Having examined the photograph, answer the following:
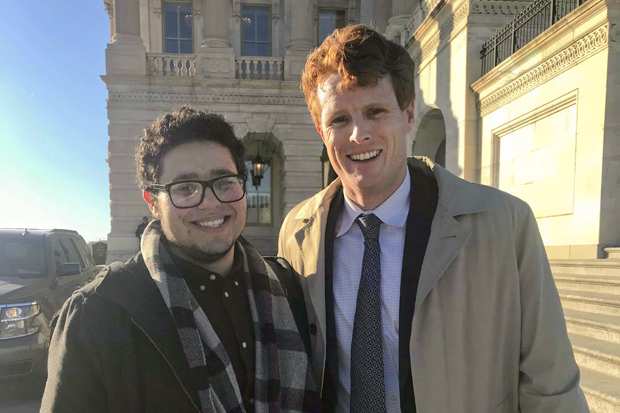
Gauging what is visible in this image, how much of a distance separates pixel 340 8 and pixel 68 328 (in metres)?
20.6

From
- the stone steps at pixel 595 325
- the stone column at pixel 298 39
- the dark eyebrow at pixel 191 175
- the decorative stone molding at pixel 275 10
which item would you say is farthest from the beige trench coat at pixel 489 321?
the decorative stone molding at pixel 275 10

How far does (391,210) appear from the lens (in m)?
1.96

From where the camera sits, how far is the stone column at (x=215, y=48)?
51.5 ft

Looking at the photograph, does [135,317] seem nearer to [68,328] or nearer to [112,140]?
[68,328]

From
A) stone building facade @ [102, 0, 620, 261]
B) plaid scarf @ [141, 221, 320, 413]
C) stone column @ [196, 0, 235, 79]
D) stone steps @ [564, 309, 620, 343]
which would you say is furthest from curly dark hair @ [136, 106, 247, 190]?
stone column @ [196, 0, 235, 79]

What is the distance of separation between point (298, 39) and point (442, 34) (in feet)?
24.1

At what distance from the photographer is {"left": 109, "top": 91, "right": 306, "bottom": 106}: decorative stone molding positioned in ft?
50.3

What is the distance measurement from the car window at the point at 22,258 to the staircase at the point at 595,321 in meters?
6.05

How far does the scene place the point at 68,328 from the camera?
4.85 ft

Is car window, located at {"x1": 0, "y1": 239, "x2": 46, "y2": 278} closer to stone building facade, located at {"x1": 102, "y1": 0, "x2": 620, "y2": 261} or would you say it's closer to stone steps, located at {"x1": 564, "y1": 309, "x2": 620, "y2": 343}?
stone building facade, located at {"x1": 102, "y1": 0, "x2": 620, "y2": 261}

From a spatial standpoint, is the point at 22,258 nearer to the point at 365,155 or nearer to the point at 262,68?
the point at 365,155

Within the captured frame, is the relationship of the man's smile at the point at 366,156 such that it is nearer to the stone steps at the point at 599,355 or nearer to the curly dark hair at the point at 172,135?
the curly dark hair at the point at 172,135

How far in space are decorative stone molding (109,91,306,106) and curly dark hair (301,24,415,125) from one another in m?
13.9

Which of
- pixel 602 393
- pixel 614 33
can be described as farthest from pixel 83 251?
pixel 614 33
